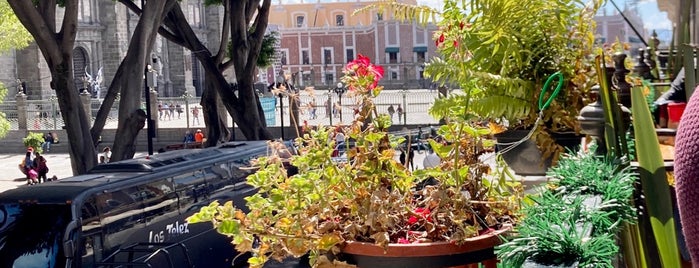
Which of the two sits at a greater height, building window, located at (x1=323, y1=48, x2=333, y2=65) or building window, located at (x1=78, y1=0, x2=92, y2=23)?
building window, located at (x1=78, y1=0, x2=92, y2=23)

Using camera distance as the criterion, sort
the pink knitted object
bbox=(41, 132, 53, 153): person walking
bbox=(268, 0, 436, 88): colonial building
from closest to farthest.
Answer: the pink knitted object
bbox=(41, 132, 53, 153): person walking
bbox=(268, 0, 436, 88): colonial building

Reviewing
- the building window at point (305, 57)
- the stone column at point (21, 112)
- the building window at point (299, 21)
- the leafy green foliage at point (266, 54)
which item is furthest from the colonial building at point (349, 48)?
the leafy green foliage at point (266, 54)

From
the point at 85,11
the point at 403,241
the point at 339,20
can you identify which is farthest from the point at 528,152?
the point at 339,20

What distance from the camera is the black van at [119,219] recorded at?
10.8 metres

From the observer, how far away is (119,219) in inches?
460

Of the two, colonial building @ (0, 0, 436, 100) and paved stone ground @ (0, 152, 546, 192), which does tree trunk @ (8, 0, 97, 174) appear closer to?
paved stone ground @ (0, 152, 546, 192)

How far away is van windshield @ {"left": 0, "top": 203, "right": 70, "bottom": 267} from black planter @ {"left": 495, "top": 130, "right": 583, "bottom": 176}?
772 centimetres

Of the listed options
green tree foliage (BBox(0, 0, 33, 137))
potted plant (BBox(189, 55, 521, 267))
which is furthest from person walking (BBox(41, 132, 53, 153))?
potted plant (BBox(189, 55, 521, 267))

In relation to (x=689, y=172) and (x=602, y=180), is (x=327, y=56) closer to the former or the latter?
(x=602, y=180)

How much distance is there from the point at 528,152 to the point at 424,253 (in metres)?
1.98

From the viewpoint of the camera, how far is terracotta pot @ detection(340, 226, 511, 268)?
2.43 meters

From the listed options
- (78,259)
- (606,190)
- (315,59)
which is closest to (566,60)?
(606,190)

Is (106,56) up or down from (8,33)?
down

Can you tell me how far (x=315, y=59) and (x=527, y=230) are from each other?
240 ft
